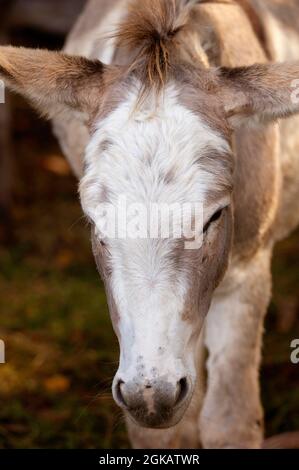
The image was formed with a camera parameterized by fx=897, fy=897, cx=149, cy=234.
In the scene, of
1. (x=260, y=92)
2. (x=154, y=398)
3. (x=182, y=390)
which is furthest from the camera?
(x=260, y=92)

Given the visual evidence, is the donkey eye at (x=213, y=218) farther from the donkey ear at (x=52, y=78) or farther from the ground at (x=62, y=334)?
the ground at (x=62, y=334)

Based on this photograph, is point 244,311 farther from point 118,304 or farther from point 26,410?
point 26,410

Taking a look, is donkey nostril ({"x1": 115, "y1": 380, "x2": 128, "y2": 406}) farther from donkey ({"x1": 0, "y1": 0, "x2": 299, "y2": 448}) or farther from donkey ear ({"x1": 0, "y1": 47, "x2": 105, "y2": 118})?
donkey ear ({"x1": 0, "y1": 47, "x2": 105, "y2": 118})

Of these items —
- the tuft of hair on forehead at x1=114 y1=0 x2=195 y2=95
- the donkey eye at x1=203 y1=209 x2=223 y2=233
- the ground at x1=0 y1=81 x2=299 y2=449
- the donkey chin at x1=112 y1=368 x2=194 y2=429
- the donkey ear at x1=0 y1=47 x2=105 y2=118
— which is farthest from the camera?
the ground at x1=0 y1=81 x2=299 y2=449

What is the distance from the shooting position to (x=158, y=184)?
2619mm

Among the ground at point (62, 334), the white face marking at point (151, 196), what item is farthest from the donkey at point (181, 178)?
the ground at point (62, 334)

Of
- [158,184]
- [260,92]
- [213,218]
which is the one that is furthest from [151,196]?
[260,92]

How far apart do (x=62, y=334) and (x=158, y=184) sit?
2.58 meters

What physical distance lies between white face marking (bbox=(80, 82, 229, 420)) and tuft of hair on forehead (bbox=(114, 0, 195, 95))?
0.32 feet

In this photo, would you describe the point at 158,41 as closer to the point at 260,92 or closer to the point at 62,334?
the point at 260,92

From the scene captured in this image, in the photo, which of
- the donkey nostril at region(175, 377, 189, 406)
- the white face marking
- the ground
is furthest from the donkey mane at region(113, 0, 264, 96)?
the donkey nostril at region(175, 377, 189, 406)

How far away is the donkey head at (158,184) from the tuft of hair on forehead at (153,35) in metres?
0.02

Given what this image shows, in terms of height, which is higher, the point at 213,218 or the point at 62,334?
the point at 213,218

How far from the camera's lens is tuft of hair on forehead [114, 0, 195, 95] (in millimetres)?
2826
